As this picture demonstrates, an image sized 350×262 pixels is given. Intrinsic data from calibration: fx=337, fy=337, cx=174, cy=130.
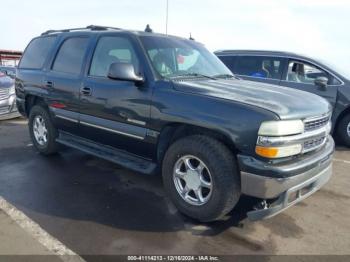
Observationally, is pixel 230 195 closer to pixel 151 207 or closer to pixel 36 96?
pixel 151 207

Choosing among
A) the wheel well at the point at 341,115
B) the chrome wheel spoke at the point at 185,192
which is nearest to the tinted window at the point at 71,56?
the chrome wheel spoke at the point at 185,192

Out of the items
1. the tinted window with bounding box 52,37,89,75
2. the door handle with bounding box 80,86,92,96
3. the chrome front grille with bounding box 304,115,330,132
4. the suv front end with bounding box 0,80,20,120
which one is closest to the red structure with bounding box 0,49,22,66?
the suv front end with bounding box 0,80,20,120

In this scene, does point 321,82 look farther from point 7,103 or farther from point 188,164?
point 7,103

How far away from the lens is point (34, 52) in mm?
5637

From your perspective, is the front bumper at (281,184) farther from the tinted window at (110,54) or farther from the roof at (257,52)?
the roof at (257,52)

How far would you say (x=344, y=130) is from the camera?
6664mm

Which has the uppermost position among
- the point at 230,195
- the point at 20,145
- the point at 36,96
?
the point at 36,96

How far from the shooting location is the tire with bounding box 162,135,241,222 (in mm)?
3090

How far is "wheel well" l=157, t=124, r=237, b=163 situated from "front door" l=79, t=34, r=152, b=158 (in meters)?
0.19

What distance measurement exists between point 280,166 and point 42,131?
4044 millimetres

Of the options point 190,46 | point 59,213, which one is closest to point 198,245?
point 59,213

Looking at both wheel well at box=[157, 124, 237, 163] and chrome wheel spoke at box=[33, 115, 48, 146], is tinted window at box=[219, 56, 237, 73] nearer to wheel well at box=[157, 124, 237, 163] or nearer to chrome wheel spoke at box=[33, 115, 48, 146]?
chrome wheel spoke at box=[33, 115, 48, 146]

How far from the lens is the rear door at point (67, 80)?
4.59 meters

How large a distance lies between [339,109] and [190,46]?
3.79 meters
